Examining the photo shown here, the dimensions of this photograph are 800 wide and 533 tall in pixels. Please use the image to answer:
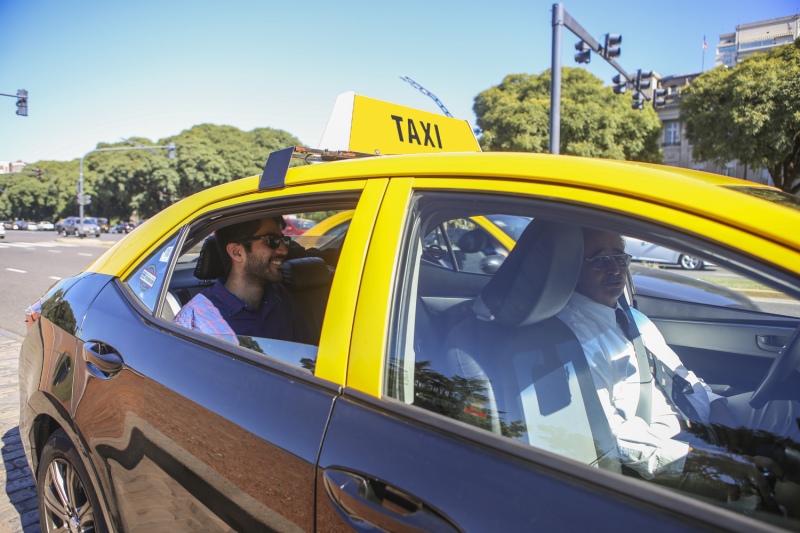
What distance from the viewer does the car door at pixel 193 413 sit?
1321 mm

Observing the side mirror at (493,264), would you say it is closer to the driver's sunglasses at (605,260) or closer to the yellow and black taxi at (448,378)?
the yellow and black taxi at (448,378)

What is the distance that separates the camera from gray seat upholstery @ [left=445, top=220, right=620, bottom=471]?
1.21m

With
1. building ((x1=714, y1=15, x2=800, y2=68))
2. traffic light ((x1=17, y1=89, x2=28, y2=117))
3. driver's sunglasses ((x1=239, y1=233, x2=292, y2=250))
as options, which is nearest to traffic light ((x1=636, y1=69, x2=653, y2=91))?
driver's sunglasses ((x1=239, y1=233, x2=292, y2=250))

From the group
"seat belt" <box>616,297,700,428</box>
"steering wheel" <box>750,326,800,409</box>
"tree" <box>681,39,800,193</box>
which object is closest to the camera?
"steering wheel" <box>750,326,800,409</box>

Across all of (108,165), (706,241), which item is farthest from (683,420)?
(108,165)

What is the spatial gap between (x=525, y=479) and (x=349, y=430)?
1.30 feet

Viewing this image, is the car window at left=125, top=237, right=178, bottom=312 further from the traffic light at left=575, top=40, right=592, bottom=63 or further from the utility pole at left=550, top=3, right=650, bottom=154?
the traffic light at left=575, top=40, right=592, bottom=63

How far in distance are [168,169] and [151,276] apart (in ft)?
181

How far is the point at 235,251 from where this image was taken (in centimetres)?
249

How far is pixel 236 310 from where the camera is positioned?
2389mm

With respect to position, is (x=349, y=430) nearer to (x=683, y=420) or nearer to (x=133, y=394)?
(x=683, y=420)

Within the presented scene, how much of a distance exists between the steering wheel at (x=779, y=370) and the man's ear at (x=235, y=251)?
1905 mm

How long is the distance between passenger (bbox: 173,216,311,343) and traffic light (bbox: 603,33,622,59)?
11.8m

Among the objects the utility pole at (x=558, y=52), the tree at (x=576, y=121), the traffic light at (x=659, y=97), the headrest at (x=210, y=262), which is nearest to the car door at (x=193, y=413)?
the headrest at (x=210, y=262)
